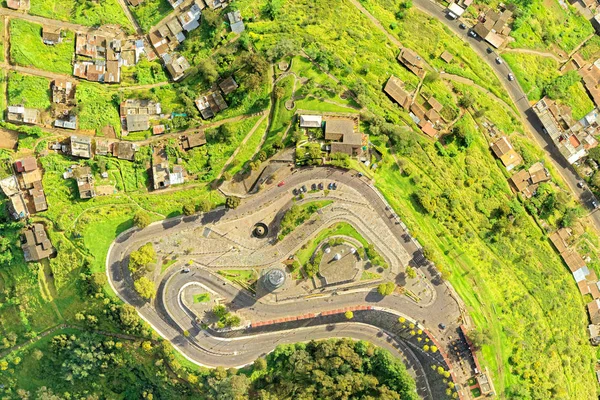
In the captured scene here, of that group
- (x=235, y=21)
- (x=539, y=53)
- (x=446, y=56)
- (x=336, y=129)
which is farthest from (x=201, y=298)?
(x=539, y=53)

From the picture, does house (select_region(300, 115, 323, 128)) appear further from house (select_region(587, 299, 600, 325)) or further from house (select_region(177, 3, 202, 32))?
house (select_region(587, 299, 600, 325))

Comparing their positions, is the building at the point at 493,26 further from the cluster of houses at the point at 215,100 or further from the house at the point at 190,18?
the house at the point at 190,18

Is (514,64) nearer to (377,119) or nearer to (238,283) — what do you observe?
(377,119)

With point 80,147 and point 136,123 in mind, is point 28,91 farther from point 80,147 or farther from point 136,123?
point 136,123

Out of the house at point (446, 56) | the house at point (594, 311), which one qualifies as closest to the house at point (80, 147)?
the house at point (446, 56)

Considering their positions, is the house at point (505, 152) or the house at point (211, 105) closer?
the house at point (211, 105)

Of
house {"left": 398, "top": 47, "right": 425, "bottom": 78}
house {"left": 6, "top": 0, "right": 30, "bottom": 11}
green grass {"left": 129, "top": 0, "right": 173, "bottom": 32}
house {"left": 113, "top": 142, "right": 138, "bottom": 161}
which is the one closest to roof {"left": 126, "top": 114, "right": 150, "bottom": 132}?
house {"left": 113, "top": 142, "right": 138, "bottom": 161}
